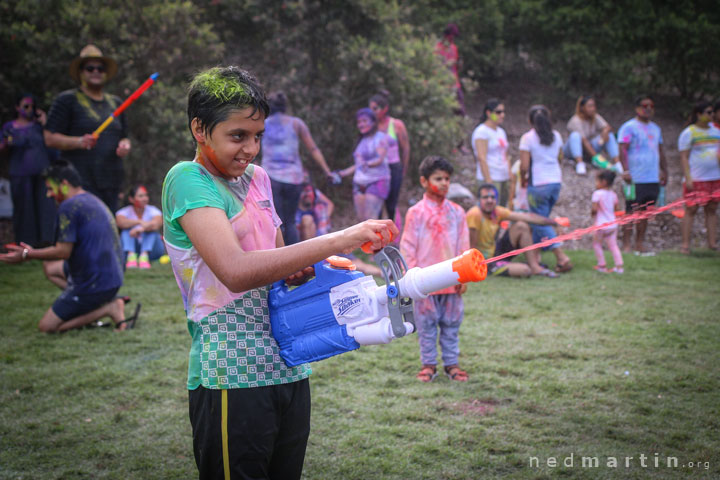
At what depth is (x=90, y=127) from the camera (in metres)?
6.41

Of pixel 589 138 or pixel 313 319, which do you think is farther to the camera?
pixel 589 138

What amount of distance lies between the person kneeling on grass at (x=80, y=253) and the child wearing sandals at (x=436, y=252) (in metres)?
2.75

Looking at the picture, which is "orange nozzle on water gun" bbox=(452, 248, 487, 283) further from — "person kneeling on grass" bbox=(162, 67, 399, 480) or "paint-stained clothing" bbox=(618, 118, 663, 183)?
"paint-stained clothing" bbox=(618, 118, 663, 183)

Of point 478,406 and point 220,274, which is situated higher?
point 220,274

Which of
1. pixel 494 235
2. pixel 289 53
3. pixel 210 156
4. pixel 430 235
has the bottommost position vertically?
pixel 494 235

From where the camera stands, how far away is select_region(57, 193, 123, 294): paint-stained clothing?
5.48 meters

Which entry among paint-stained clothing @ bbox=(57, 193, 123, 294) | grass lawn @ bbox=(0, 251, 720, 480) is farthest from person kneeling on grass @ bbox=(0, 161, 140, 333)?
grass lawn @ bbox=(0, 251, 720, 480)

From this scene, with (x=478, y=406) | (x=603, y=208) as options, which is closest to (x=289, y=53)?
(x=603, y=208)

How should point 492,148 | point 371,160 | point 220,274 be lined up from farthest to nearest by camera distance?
1. point 492,148
2. point 371,160
3. point 220,274

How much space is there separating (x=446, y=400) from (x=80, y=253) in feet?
11.4

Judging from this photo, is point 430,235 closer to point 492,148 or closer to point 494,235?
point 494,235

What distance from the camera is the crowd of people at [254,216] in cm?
186

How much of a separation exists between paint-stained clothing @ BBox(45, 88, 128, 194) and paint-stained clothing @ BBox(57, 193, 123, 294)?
967 millimetres

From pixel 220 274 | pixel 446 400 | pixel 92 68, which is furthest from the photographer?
pixel 92 68
